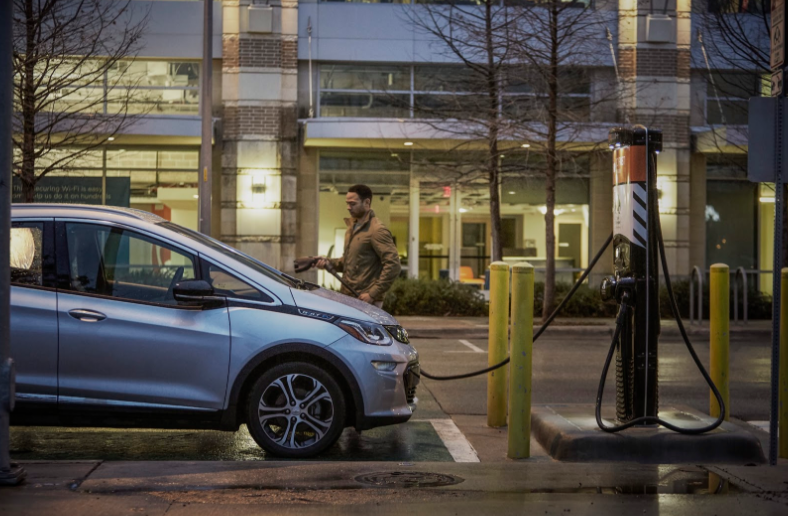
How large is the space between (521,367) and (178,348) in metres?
2.30

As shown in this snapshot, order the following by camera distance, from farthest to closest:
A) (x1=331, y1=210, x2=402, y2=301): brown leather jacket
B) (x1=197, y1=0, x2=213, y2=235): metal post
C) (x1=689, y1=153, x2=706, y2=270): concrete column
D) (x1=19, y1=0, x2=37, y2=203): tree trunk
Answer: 1. (x1=689, y1=153, x2=706, y2=270): concrete column
2. (x1=197, y1=0, x2=213, y2=235): metal post
3. (x1=19, y1=0, x2=37, y2=203): tree trunk
4. (x1=331, y1=210, x2=402, y2=301): brown leather jacket

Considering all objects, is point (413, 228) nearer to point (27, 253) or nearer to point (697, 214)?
point (697, 214)

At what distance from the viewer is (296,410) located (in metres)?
6.53

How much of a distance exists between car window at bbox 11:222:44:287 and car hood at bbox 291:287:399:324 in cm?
174

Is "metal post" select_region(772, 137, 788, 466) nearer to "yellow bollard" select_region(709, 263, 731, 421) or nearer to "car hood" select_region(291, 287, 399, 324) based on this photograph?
"yellow bollard" select_region(709, 263, 731, 421)

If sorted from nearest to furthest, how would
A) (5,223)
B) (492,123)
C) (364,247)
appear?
(5,223)
(364,247)
(492,123)

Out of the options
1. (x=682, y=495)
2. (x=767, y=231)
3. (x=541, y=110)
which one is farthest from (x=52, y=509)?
(x=767, y=231)

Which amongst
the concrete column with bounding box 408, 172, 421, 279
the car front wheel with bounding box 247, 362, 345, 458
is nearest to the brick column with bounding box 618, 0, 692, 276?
the concrete column with bounding box 408, 172, 421, 279

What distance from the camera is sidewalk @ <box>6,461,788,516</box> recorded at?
16.2 ft

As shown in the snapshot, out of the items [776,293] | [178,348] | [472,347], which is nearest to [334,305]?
[178,348]

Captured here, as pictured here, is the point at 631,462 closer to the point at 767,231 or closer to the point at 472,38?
the point at 472,38

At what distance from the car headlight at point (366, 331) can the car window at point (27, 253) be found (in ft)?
6.78

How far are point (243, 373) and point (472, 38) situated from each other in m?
12.9

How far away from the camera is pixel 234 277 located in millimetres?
6664
